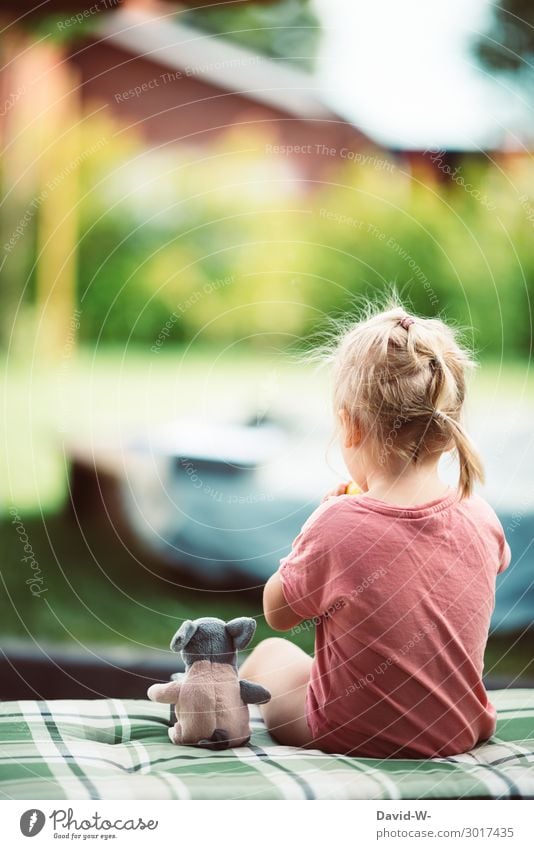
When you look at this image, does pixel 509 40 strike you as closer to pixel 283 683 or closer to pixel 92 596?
pixel 283 683

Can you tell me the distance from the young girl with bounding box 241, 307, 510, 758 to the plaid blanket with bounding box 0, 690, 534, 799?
0.03m

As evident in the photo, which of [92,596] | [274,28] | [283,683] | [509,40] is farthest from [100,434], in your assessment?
[509,40]

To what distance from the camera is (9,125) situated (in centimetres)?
115

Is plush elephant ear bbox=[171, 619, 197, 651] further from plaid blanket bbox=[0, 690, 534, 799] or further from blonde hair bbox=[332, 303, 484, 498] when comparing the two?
blonde hair bbox=[332, 303, 484, 498]

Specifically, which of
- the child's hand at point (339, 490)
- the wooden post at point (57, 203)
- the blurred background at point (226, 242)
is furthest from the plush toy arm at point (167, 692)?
the wooden post at point (57, 203)

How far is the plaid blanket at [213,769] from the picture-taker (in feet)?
2.90

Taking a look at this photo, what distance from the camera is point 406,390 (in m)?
0.88

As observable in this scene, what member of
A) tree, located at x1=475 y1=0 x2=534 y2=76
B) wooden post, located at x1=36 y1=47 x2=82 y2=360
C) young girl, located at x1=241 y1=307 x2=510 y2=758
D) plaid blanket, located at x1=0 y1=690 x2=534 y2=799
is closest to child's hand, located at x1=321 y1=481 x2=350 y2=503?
young girl, located at x1=241 y1=307 x2=510 y2=758

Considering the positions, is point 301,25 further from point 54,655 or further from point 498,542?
point 54,655

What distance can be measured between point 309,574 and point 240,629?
0.40 feet

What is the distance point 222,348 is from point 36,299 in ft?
0.80

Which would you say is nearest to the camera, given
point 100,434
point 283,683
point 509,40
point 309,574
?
point 309,574

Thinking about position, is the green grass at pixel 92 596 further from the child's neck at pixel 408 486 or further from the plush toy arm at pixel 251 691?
the child's neck at pixel 408 486
